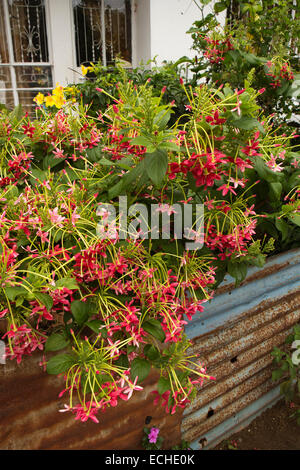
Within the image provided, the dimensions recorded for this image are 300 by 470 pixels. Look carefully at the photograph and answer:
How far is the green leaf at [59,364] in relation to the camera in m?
0.83

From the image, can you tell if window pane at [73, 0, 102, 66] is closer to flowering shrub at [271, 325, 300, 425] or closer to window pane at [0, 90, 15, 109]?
window pane at [0, 90, 15, 109]

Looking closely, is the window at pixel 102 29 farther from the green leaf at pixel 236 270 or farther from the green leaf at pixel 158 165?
the green leaf at pixel 158 165

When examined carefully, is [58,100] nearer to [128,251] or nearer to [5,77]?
[128,251]

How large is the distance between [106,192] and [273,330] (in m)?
1.09

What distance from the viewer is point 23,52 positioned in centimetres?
371

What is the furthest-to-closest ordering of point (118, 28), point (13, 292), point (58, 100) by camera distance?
point (118, 28)
point (58, 100)
point (13, 292)

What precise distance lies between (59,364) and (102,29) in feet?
12.5

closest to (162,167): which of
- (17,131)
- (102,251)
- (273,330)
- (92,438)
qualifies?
(102,251)

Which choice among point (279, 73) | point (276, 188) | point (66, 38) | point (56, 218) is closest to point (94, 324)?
point (56, 218)

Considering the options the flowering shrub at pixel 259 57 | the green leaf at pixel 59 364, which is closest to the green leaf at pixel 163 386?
the green leaf at pixel 59 364

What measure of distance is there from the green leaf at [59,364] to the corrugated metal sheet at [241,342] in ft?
1.94

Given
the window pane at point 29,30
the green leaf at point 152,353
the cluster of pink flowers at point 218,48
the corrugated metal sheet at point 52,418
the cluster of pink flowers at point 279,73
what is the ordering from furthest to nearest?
the window pane at point 29,30, the cluster of pink flowers at point 218,48, the cluster of pink flowers at point 279,73, the corrugated metal sheet at point 52,418, the green leaf at point 152,353

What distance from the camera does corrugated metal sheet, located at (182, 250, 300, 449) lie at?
4.71ft

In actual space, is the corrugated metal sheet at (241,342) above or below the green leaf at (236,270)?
below
